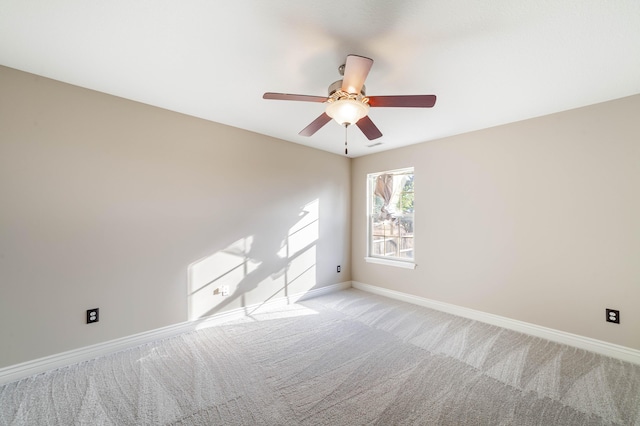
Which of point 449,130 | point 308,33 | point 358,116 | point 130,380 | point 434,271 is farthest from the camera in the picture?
point 434,271

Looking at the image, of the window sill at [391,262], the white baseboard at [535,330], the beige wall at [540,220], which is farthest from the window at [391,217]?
the white baseboard at [535,330]

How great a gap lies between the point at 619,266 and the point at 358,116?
2854 mm

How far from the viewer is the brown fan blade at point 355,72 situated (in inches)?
59.4

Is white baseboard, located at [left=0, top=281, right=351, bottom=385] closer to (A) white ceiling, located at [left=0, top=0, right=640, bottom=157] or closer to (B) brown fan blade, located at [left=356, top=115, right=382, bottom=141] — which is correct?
(A) white ceiling, located at [left=0, top=0, right=640, bottom=157]

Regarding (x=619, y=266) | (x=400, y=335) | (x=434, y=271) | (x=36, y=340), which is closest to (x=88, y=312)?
(x=36, y=340)

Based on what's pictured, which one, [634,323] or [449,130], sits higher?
[449,130]

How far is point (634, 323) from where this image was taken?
7.70 feet

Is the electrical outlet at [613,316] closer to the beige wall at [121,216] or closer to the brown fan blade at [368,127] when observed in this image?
the brown fan blade at [368,127]

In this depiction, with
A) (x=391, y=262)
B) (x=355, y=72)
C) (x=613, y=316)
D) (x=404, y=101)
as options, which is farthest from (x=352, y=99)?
(x=613, y=316)

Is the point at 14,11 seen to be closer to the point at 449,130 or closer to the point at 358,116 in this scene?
the point at 358,116

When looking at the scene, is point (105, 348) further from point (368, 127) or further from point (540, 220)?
point (540, 220)

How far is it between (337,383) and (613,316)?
2699 millimetres

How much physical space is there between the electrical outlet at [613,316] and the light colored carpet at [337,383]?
0.37 m

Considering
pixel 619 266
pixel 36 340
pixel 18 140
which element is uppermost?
pixel 18 140
